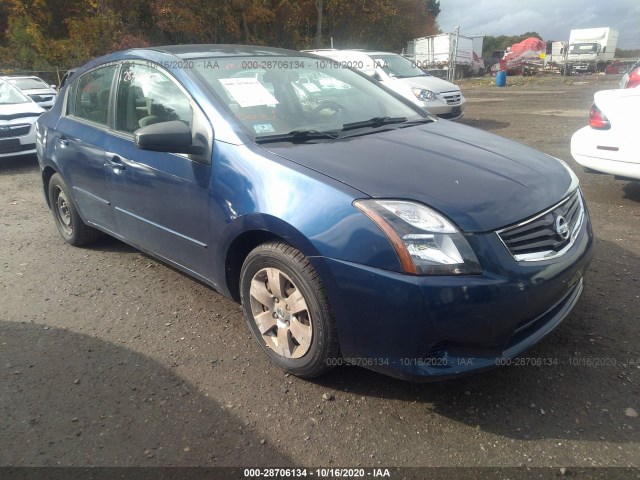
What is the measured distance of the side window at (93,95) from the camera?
12.7ft

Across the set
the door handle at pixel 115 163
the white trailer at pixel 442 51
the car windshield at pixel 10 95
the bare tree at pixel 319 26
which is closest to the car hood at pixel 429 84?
the car windshield at pixel 10 95

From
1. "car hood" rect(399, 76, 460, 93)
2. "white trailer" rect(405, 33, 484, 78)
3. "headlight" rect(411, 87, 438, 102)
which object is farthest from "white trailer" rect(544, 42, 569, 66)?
"headlight" rect(411, 87, 438, 102)

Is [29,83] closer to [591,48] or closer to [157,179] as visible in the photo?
[157,179]

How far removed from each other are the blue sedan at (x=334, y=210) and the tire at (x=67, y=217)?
84cm

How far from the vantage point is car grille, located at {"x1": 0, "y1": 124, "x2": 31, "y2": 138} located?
839cm

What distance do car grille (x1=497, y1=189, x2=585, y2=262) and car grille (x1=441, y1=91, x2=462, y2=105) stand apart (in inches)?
331

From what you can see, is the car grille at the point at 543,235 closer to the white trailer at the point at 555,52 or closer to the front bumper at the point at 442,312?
the front bumper at the point at 442,312

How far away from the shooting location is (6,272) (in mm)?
4305

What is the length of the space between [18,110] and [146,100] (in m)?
6.75

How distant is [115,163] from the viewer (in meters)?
3.57

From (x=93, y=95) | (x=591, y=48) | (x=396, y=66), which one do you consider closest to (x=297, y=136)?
(x=93, y=95)

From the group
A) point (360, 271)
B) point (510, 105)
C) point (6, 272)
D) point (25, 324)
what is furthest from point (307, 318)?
point (510, 105)

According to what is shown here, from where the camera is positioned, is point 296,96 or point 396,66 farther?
point 396,66

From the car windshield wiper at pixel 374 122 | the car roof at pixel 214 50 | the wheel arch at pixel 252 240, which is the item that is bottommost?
the wheel arch at pixel 252 240
